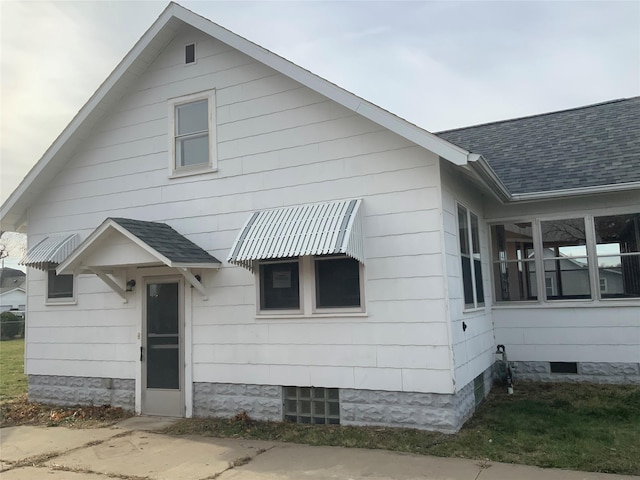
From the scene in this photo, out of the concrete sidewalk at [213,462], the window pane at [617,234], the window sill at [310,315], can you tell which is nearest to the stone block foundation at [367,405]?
the concrete sidewalk at [213,462]

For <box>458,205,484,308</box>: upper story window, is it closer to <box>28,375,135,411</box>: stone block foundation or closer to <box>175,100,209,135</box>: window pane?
<box>175,100,209,135</box>: window pane

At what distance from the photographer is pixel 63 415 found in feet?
27.8

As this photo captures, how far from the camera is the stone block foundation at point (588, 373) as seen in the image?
8.73m

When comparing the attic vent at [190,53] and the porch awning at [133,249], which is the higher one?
the attic vent at [190,53]

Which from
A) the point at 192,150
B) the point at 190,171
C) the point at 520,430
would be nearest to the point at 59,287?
the point at 190,171

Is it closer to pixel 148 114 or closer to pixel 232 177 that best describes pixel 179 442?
pixel 232 177

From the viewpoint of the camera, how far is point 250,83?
8.12m

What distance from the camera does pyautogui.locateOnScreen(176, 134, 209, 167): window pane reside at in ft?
28.0

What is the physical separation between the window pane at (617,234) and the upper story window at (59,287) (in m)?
9.44

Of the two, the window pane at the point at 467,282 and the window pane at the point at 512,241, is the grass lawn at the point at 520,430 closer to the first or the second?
the window pane at the point at 467,282

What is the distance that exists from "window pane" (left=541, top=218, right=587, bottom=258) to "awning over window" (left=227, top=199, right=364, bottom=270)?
448cm

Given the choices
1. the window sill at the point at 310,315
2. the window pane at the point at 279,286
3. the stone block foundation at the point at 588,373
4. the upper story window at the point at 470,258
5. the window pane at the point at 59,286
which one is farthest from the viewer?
the window pane at the point at 59,286

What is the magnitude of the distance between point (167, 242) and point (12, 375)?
906cm

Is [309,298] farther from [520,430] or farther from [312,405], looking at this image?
[520,430]
